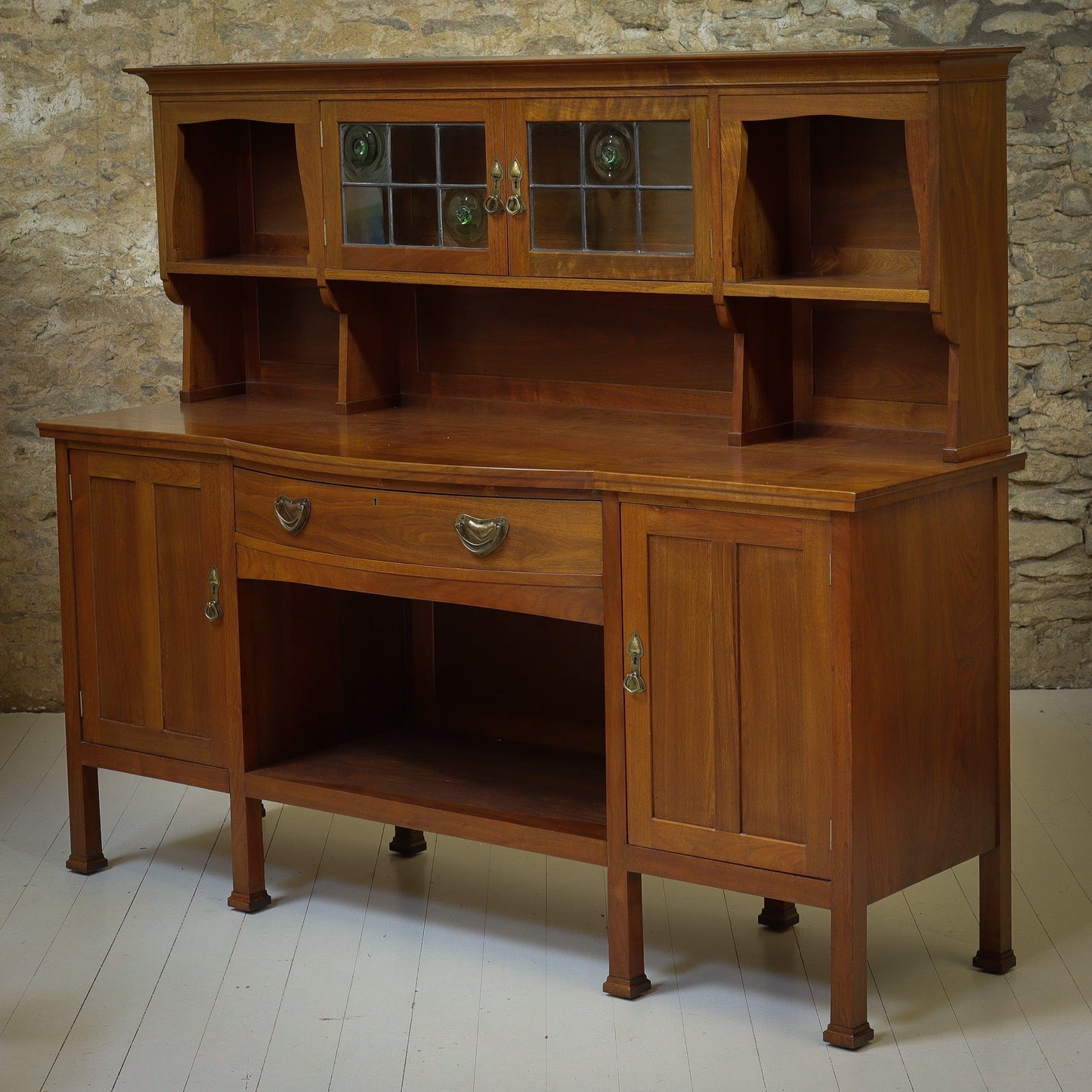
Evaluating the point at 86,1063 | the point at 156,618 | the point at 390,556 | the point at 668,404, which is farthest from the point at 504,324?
the point at 86,1063

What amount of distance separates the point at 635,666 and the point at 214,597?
3.61ft

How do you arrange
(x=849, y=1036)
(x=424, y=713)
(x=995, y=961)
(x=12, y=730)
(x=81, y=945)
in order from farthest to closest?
(x=12, y=730)
(x=424, y=713)
(x=81, y=945)
(x=995, y=961)
(x=849, y=1036)

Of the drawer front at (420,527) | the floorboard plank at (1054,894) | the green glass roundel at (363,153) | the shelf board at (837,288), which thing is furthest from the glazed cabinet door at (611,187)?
the floorboard plank at (1054,894)

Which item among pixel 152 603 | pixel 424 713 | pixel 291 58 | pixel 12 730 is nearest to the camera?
pixel 152 603

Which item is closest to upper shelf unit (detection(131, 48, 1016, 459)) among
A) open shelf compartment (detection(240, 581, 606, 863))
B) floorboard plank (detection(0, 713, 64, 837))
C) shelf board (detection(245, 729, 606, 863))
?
open shelf compartment (detection(240, 581, 606, 863))

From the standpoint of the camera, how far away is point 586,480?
10.8 feet

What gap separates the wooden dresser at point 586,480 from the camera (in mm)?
3174

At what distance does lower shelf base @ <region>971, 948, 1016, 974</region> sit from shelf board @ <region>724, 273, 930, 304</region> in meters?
1.33

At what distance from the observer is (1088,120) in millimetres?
5059

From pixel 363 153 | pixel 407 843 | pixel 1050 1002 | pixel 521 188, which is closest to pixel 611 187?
pixel 521 188

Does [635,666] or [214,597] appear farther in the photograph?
[214,597]

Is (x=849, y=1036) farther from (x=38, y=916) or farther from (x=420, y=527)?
(x=38, y=916)

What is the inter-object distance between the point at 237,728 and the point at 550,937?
0.85 metres

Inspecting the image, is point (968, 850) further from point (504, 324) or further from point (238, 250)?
point (238, 250)
